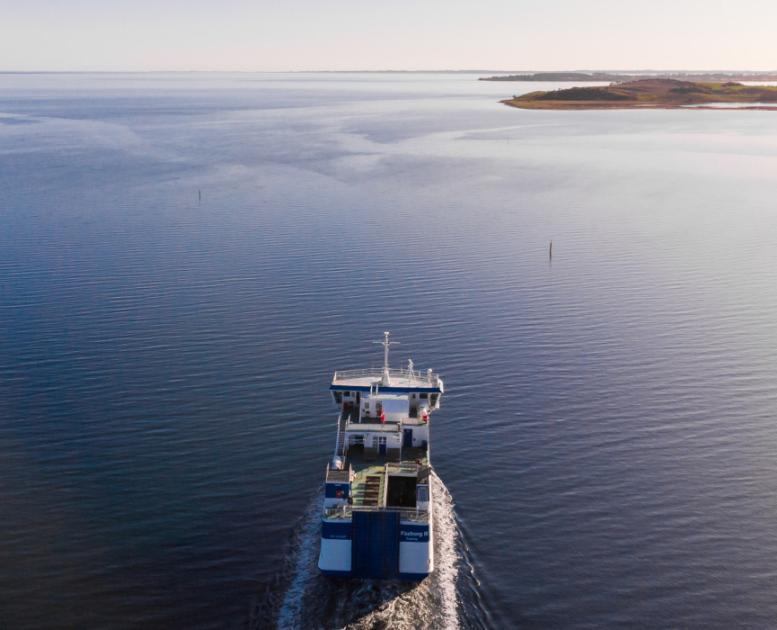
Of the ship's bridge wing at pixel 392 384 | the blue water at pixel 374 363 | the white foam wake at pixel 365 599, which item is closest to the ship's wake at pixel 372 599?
the white foam wake at pixel 365 599

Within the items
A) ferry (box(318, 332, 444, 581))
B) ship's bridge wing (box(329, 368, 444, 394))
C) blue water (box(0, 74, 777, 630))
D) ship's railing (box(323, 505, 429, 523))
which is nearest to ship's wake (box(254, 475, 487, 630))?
blue water (box(0, 74, 777, 630))

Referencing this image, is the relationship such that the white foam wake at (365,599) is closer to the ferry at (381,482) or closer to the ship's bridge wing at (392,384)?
the ferry at (381,482)

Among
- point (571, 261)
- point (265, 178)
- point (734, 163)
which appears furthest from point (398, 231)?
point (734, 163)

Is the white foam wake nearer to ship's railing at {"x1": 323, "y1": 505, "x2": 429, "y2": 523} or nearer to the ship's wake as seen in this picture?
the ship's wake

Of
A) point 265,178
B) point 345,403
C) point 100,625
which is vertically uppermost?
point 265,178

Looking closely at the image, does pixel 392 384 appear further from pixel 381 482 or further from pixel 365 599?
pixel 365 599

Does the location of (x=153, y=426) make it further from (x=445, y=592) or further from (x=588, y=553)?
(x=588, y=553)

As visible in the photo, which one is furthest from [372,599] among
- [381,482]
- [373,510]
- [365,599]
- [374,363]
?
[374,363]
